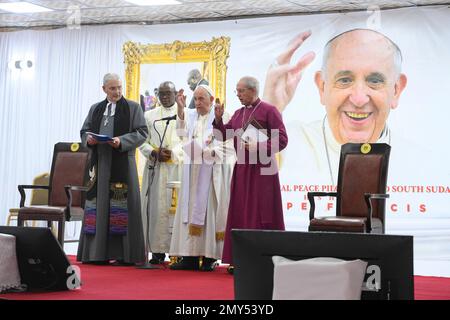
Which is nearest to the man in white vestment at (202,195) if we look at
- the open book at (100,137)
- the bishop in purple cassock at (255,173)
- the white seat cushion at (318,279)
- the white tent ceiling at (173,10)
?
the bishop in purple cassock at (255,173)

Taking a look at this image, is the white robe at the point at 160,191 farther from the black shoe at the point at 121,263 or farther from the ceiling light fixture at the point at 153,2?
the ceiling light fixture at the point at 153,2

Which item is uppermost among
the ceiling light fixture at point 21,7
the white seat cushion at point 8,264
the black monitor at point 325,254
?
the ceiling light fixture at point 21,7

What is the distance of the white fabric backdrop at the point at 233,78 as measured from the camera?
8.16 m

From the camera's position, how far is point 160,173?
22.6ft

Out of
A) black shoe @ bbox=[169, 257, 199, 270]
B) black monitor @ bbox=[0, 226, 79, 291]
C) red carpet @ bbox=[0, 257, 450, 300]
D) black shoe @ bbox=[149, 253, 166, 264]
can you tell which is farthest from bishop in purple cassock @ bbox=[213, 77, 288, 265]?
black monitor @ bbox=[0, 226, 79, 291]

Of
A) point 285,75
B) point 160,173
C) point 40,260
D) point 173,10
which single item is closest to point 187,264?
point 160,173

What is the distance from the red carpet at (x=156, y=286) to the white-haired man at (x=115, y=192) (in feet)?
0.82

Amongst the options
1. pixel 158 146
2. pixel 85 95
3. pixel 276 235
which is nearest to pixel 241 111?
pixel 158 146

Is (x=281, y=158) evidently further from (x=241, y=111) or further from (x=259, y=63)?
(x=241, y=111)

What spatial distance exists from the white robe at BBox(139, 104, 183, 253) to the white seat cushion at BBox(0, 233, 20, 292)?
2.57m

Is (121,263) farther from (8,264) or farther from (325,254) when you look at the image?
(325,254)

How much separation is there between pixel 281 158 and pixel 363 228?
3.69 metres

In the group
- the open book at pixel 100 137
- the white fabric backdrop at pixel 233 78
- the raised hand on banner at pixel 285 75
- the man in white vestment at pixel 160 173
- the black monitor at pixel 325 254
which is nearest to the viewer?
the black monitor at pixel 325 254
